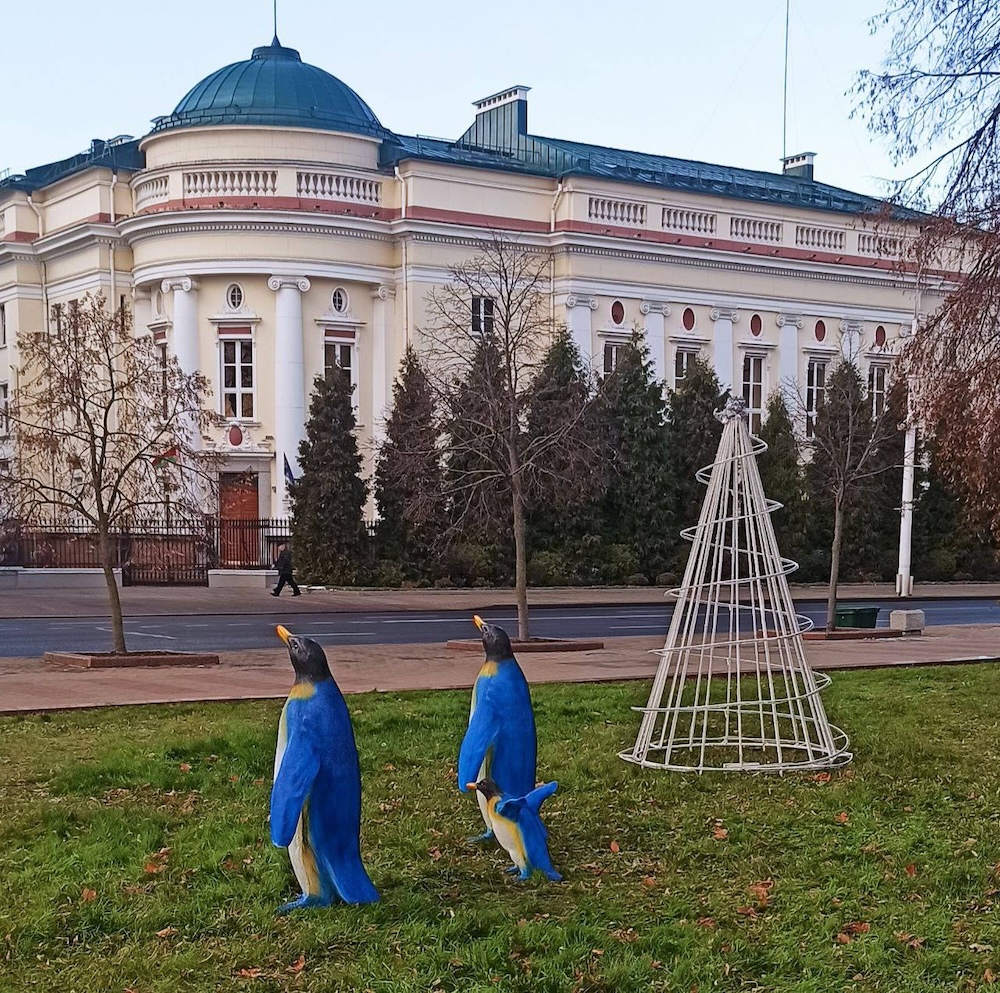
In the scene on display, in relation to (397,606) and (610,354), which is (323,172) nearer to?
(610,354)

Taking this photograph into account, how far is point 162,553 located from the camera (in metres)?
35.3

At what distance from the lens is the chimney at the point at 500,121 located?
49469mm

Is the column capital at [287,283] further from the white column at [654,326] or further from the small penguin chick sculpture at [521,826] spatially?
the small penguin chick sculpture at [521,826]

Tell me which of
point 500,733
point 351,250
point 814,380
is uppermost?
point 351,250

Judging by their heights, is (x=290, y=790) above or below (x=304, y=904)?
above

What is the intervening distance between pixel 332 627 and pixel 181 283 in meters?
19.8

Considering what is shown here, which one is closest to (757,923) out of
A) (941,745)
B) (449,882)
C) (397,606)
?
(449,882)

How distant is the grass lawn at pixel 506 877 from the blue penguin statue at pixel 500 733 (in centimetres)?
49

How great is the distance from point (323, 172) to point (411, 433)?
10329mm

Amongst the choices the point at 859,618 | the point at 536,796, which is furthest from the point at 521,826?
the point at 859,618

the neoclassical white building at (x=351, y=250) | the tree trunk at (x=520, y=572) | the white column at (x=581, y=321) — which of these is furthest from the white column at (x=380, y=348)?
the tree trunk at (x=520, y=572)

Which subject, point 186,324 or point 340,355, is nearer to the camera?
point 186,324

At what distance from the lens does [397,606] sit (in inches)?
1190

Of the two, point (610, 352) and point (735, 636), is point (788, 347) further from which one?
point (735, 636)
